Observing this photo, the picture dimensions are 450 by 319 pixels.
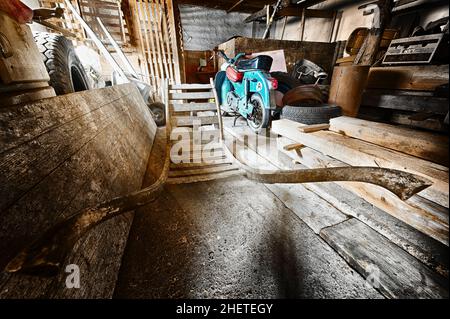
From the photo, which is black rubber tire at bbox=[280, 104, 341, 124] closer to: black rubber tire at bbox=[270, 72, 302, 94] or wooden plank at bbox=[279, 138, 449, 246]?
wooden plank at bbox=[279, 138, 449, 246]

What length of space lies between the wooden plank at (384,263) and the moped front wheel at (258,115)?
2.11m

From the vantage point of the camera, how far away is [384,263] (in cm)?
112

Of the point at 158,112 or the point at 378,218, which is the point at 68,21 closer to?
the point at 158,112

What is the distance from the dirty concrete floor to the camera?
3.51 feet

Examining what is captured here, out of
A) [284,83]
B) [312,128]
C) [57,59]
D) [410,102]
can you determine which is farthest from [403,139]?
[57,59]

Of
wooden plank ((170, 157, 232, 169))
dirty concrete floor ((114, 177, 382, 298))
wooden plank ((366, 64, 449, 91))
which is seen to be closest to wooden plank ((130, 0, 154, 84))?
wooden plank ((170, 157, 232, 169))

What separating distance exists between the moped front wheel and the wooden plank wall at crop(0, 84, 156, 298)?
232 cm

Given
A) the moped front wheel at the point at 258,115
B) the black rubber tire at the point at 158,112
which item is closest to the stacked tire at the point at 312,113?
the moped front wheel at the point at 258,115

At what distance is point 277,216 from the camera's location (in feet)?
5.49

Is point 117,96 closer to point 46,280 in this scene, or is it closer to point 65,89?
point 65,89

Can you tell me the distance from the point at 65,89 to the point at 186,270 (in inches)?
90.5

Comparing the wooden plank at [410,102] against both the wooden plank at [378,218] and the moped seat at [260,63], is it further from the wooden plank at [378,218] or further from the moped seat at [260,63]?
the moped seat at [260,63]

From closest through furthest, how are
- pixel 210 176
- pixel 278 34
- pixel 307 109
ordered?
pixel 307 109 → pixel 210 176 → pixel 278 34

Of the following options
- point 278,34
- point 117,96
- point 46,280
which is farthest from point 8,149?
point 278,34
